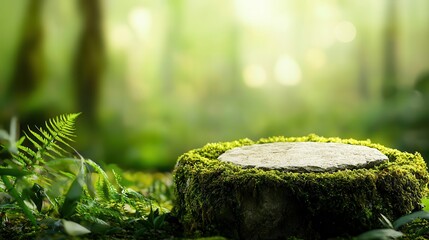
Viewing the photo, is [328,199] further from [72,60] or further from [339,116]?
[72,60]

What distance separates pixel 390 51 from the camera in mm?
4668

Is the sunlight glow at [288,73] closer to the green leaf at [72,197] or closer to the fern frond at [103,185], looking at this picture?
the fern frond at [103,185]

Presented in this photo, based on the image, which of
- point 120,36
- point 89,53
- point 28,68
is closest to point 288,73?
point 120,36

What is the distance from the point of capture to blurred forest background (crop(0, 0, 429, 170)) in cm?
455

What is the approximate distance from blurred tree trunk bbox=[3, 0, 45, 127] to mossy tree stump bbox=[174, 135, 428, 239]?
2.89 metres

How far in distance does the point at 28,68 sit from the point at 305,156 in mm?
3218

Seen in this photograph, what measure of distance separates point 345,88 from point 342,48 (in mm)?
338

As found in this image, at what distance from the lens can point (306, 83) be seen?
473cm

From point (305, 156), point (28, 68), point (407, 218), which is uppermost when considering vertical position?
point (28, 68)

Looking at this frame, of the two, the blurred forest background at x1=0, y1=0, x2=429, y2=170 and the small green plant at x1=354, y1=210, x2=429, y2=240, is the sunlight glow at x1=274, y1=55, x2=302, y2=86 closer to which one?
the blurred forest background at x1=0, y1=0, x2=429, y2=170

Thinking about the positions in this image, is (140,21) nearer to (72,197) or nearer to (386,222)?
(72,197)

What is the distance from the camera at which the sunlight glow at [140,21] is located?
15.3 feet

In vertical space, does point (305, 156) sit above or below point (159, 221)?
above

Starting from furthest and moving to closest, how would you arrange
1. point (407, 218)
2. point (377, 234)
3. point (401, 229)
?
point (401, 229), point (407, 218), point (377, 234)
